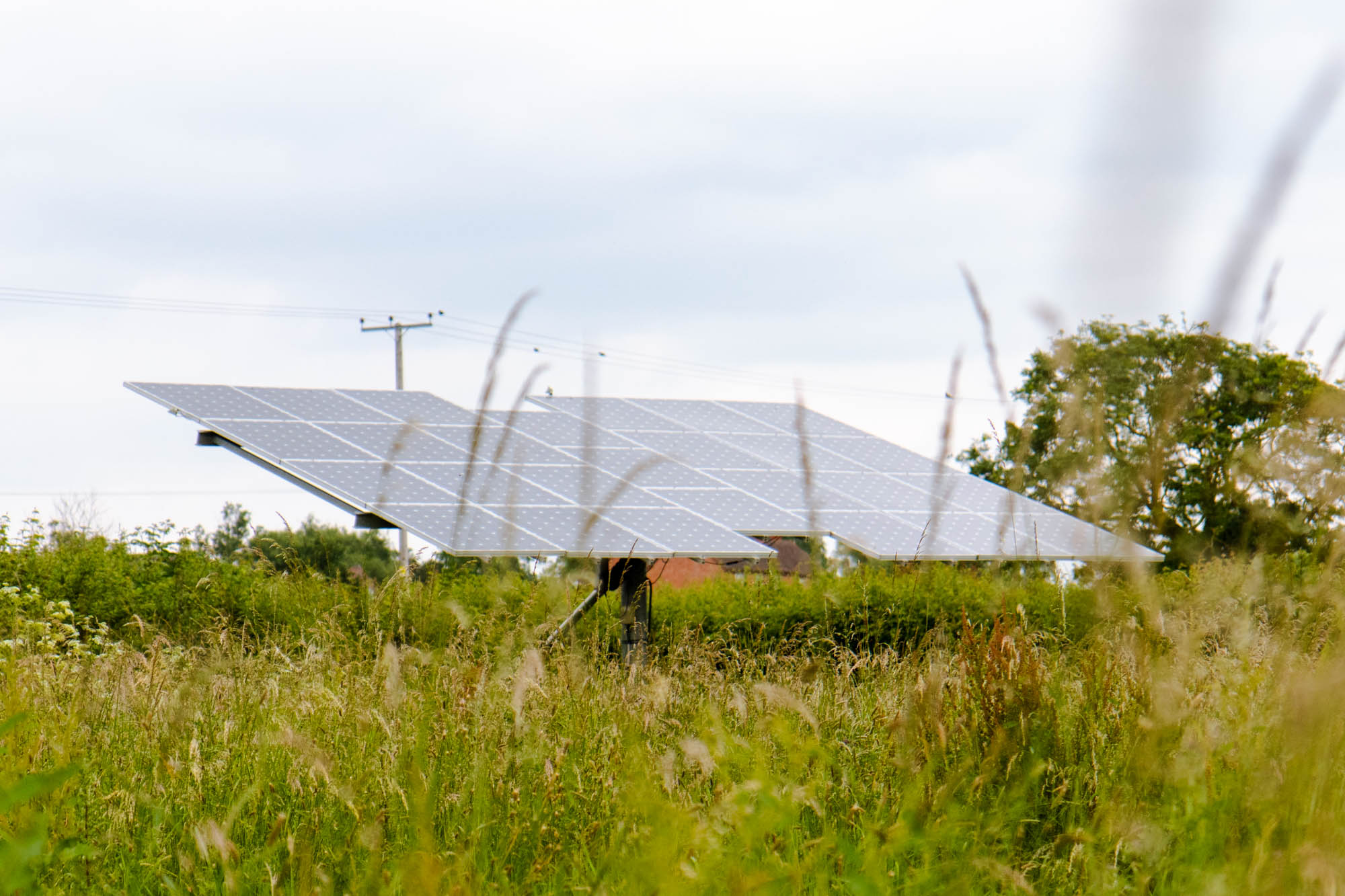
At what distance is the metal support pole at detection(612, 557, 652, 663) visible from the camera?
7016 mm

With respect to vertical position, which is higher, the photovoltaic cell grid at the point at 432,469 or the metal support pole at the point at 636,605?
the photovoltaic cell grid at the point at 432,469

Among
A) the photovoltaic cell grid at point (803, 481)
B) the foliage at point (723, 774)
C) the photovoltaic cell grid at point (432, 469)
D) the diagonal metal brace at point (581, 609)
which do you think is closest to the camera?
the foliage at point (723, 774)

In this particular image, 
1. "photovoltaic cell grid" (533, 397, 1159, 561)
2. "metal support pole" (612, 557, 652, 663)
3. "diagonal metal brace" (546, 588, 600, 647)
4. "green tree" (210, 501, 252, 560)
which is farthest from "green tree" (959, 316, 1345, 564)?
"green tree" (210, 501, 252, 560)

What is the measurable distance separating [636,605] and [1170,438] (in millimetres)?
5674

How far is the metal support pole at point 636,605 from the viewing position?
702 cm

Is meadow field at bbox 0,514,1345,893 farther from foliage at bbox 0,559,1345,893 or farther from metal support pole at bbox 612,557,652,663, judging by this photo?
metal support pole at bbox 612,557,652,663

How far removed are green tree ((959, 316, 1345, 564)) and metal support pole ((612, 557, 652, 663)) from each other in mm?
4998

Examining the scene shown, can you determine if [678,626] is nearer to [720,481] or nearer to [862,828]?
[720,481]

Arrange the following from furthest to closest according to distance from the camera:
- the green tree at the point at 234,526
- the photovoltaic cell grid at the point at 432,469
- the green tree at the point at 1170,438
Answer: the green tree at the point at 234,526
the photovoltaic cell grid at the point at 432,469
the green tree at the point at 1170,438

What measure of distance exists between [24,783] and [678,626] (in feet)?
25.2

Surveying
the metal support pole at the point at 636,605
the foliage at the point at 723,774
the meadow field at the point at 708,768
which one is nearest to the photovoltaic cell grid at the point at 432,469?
the metal support pole at the point at 636,605

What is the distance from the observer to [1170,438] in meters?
1.46

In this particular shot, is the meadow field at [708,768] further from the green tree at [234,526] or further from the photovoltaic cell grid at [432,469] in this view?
the green tree at [234,526]

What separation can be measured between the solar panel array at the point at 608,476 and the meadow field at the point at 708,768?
6.55ft
